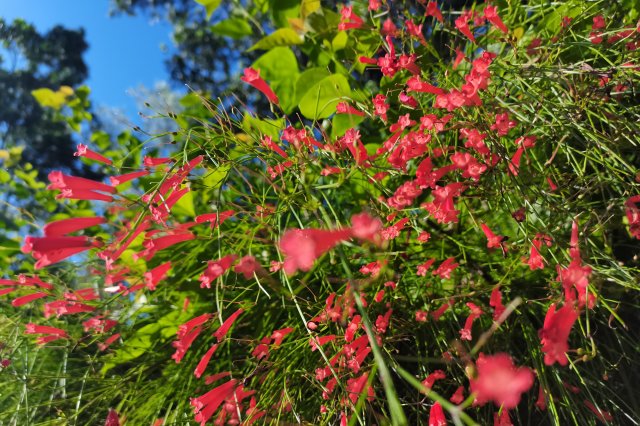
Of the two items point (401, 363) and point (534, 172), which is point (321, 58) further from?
point (401, 363)

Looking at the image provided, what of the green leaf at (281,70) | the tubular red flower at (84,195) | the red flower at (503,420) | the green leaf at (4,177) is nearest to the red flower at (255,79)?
the green leaf at (281,70)

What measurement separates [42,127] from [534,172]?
20.4ft

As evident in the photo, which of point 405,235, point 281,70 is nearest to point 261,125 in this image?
point 281,70

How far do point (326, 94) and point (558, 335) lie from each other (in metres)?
0.49

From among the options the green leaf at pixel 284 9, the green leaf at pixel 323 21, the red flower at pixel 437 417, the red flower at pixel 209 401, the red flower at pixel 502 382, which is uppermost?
the green leaf at pixel 284 9

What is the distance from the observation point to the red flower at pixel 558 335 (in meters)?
0.37

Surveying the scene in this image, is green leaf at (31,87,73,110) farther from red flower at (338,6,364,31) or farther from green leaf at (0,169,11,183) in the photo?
red flower at (338,6,364,31)

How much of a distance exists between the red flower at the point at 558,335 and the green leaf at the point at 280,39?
68cm

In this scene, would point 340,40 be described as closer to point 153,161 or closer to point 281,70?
point 281,70

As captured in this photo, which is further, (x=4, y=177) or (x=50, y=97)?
(x=4, y=177)

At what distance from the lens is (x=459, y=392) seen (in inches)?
23.9

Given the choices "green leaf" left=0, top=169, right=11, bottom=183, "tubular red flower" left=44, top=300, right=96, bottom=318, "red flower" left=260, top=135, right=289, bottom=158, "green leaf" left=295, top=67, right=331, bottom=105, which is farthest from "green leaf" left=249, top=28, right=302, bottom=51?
"green leaf" left=0, top=169, right=11, bottom=183

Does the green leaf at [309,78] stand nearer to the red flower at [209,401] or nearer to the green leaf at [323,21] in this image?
the green leaf at [323,21]

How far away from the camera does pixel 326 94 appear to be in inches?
29.5
